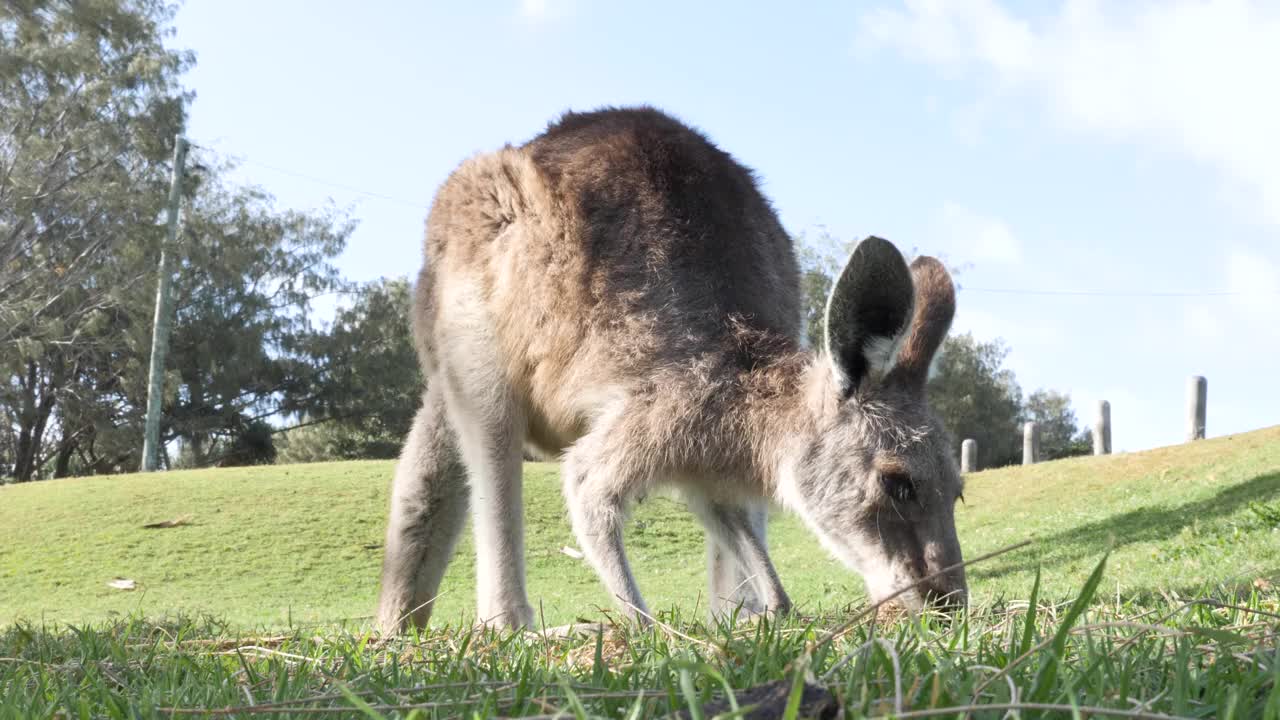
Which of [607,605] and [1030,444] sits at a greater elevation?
[1030,444]

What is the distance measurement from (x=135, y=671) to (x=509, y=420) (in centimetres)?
186

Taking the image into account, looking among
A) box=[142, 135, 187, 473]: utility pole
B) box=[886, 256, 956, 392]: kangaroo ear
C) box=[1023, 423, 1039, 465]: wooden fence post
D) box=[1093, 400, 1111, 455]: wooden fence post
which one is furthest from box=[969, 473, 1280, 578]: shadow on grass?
box=[142, 135, 187, 473]: utility pole

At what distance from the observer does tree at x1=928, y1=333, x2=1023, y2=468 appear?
39.6 metres

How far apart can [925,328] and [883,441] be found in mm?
387

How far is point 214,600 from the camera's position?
447 inches

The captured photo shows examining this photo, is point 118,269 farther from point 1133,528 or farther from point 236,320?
point 1133,528

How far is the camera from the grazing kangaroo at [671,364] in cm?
346

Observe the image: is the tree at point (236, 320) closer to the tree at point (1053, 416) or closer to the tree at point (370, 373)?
the tree at point (370, 373)

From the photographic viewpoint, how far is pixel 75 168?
90.9 ft

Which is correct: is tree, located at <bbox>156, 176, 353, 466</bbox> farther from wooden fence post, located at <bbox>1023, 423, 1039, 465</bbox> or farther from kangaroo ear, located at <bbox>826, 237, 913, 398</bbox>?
kangaroo ear, located at <bbox>826, 237, 913, 398</bbox>

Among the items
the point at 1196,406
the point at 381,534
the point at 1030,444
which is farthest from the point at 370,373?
the point at 1196,406

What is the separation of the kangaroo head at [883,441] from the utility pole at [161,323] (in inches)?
909

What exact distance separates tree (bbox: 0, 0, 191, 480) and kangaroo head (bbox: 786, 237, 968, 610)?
2553 cm


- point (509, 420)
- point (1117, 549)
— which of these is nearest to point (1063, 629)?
point (509, 420)
